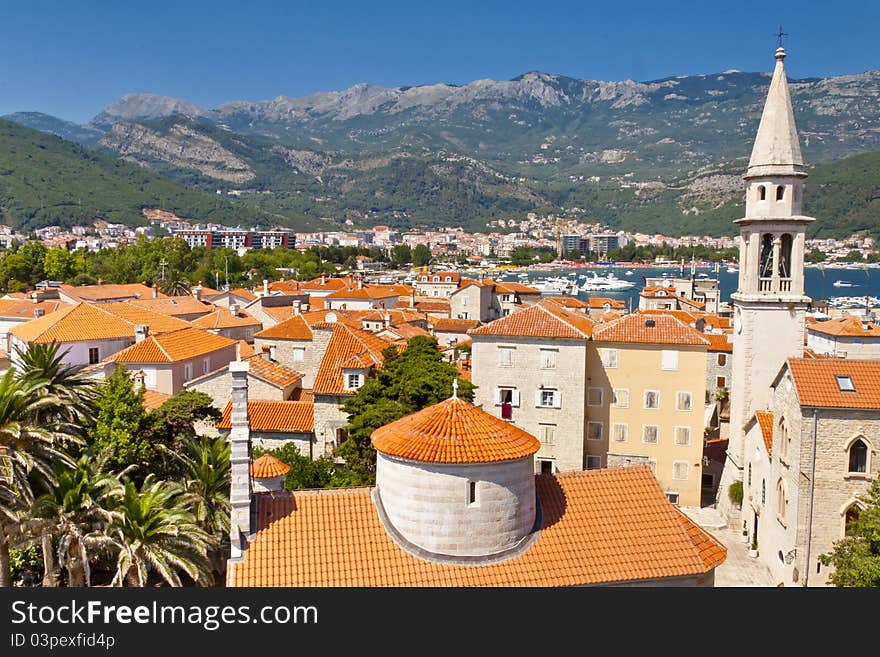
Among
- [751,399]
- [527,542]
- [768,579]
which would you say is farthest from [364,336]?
[527,542]

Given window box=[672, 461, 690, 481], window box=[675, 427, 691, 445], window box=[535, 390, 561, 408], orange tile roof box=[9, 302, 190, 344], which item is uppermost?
orange tile roof box=[9, 302, 190, 344]

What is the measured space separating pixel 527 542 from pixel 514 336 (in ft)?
69.1

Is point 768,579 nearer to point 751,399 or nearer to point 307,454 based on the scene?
point 751,399

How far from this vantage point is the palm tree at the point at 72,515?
16.8 metres

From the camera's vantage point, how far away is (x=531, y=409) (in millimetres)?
36438

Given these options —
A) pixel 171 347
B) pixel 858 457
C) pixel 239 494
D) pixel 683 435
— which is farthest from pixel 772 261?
pixel 171 347

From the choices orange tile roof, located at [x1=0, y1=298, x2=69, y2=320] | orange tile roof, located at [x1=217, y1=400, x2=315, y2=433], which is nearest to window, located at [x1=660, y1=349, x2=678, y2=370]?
orange tile roof, located at [x1=217, y1=400, x2=315, y2=433]

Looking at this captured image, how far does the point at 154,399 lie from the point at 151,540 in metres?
21.2

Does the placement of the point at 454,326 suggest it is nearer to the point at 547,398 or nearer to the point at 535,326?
the point at 535,326

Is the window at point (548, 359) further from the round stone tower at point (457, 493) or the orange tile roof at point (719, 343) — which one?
the orange tile roof at point (719, 343)

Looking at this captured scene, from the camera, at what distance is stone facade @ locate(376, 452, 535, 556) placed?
1515 centimetres

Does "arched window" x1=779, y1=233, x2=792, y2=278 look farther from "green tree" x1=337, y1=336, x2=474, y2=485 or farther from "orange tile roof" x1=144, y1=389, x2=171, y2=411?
"orange tile roof" x1=144, y1=389, x2=171, y2=411

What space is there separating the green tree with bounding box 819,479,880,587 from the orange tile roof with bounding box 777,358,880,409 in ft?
9.66

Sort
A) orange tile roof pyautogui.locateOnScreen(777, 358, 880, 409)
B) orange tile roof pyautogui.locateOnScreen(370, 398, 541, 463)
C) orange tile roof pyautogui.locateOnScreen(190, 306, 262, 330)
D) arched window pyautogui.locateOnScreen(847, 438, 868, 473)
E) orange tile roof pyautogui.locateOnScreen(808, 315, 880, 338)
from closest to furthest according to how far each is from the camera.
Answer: orange tile roof pyautogui.locateOnScreen(370, 398, 541, 463), orange tile roof pyautogui.locateOnScreen(777, 358, 880, 409), arched window pyautogui.locateOnScreen(847, 438, 868, 473), orange tile roof pyautogui.locateOnScreen(190, 306, 262, 330), orange tile roof pyautogui.locateOnScreen(808, 315, 880, 338)
